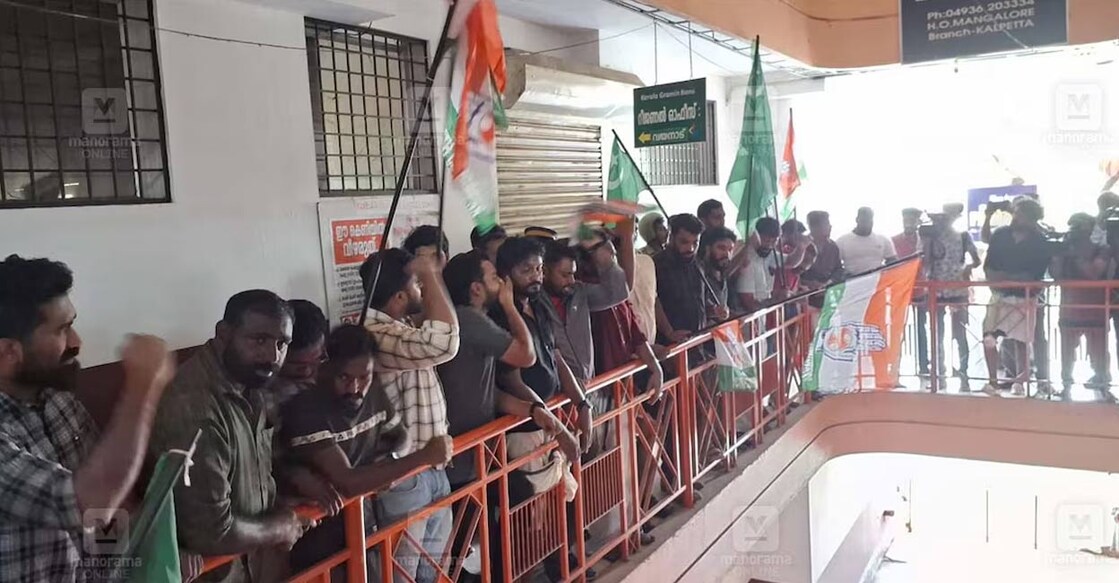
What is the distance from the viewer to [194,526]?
2.29 metres

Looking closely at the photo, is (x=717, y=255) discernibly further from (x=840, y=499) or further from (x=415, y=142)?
(x=840, y=499)

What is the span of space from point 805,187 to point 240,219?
9512 mm

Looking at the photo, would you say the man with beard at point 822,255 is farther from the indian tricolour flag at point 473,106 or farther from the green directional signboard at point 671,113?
the indian tricolour flag at point 473,106

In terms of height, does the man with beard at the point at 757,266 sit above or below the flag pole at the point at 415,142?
below

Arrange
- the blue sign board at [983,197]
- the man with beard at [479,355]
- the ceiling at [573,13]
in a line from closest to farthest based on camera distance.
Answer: the man with beard at [479,355], the ceiling at [573,13], the blue sign board at [983,197]

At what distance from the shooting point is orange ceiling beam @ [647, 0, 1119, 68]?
8852mm

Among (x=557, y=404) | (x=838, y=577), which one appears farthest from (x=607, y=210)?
(x=838, y=577)

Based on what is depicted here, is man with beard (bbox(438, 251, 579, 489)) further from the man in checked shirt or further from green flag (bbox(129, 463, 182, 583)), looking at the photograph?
green flag (bbox(129, 463, 182, 583))

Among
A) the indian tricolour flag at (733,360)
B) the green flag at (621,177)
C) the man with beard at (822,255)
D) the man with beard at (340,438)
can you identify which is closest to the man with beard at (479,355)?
the man with beard at (340,438)

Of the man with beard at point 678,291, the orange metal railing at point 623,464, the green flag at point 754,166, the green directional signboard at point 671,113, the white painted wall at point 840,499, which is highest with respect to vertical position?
the green directional signboard at point 671,113

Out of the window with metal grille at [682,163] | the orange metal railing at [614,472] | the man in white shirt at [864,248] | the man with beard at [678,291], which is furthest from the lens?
the window with metal grille at [682,163]

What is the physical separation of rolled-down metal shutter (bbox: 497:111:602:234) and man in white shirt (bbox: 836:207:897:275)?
239cm

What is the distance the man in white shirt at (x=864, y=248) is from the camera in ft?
25.5

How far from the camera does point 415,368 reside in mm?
3199
